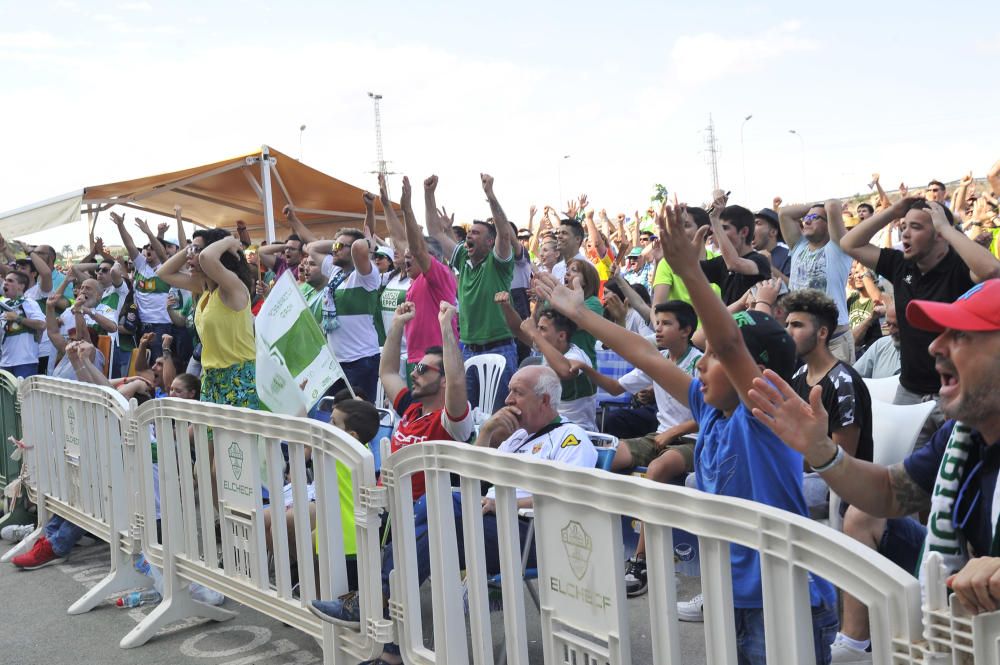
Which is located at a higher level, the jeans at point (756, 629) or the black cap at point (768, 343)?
the black cap at point (768, 343)

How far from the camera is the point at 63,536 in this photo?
24.8ft

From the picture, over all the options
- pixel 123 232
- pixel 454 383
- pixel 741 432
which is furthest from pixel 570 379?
pixel 123 232

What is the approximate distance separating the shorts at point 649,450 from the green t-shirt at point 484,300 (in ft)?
7.77

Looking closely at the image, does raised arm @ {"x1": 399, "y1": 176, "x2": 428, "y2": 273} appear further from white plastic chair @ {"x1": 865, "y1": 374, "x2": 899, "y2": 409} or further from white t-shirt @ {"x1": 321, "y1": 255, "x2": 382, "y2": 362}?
white plastic chair @ {"x1": 865, "y1": 374, "x2": 899, "y2": 409}

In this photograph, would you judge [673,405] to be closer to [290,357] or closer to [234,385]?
[290,357]

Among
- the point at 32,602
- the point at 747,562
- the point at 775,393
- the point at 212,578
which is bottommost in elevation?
the point at 32,602

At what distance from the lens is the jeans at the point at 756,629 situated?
10.2 ft

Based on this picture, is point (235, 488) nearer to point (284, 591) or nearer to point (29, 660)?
point (284, 591)

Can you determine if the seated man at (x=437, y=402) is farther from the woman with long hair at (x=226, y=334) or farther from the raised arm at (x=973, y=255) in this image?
the raised arm at (x=973, y=255)

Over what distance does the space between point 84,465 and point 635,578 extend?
3.99 meters

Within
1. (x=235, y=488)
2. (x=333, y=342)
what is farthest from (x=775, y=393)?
(x=333, y=342)

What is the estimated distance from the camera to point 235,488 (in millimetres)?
5098

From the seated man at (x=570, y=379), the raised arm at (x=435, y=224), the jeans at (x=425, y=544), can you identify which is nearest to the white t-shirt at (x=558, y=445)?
the jeans at (x=425, y=544)

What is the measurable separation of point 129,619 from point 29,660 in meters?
0.71
